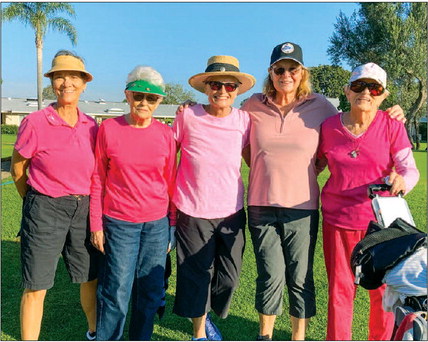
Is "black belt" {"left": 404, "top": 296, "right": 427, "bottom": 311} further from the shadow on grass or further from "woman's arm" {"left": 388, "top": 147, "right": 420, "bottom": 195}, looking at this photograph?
the shadow on grass

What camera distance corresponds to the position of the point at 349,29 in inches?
1368

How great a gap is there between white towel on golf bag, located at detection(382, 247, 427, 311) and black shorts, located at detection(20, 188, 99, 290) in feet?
7.02

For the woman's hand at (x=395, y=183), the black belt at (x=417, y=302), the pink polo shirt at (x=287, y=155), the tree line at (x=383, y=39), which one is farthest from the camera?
the tree line at (x=383, y=39)

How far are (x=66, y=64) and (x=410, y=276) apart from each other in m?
2.65

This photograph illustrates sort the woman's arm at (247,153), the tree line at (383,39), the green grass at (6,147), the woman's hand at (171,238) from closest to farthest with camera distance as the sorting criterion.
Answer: the woman's hand at (171,238), the woman's arm at (247,153), the green grass at (6,147), the tree line at (383,39)

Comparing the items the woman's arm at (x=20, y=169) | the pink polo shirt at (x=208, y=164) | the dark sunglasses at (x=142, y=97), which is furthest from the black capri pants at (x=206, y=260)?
the woman's arm at (x=20, y=169)

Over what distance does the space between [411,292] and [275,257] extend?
1.38 m

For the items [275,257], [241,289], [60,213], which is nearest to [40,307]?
[60,213]

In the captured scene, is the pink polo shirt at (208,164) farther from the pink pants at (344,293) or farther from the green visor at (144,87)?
the pink pants at (344,293)

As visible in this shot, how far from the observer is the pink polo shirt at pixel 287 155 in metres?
3.51

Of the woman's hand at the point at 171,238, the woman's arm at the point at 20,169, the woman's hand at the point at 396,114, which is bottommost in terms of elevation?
the woman's hand at the point at 171,238

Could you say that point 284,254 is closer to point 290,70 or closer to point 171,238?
point 171,238

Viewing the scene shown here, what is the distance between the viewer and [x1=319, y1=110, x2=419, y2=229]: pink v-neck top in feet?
10.7

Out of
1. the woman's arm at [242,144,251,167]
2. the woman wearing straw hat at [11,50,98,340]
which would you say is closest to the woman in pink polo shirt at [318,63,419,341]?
the woman's arm at [242,144,251,167]
